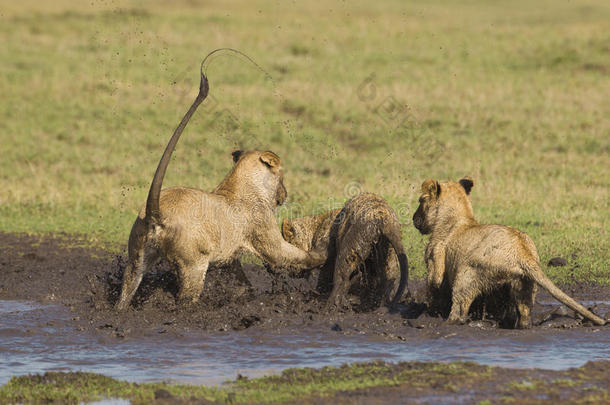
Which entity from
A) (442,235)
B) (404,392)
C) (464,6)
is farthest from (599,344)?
(464,6)

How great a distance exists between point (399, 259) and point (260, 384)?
258cm

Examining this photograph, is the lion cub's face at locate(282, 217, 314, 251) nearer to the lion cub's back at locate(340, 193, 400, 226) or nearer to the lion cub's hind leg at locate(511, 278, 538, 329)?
the lion cub's back at locate(340, 193, 400, 226)

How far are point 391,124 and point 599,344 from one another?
12.5 metres

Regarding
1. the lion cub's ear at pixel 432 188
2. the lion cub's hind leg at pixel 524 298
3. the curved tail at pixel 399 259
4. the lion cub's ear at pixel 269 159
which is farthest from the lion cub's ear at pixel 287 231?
the lion cub's hind leg at pixel 524 298

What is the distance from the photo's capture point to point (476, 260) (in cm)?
718

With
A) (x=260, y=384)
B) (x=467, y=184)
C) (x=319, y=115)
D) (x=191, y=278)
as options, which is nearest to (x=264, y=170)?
(x=191, y=278)

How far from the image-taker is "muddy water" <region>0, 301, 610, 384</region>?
250 inches

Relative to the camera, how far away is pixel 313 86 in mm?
21219

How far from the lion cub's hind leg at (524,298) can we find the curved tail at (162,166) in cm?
275

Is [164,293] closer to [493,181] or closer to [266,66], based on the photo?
[493,181]

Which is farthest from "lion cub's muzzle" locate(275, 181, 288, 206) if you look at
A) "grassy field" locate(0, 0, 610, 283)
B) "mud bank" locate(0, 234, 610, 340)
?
"grassy field" locate(0, 0, 610, 283)

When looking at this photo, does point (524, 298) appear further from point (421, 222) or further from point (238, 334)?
point (238, 334)

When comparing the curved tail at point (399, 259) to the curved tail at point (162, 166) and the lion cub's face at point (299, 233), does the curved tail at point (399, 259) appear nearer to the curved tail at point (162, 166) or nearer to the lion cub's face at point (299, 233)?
the lion cub's face at point (299, 233)

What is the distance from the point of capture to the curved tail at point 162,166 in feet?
23.0
